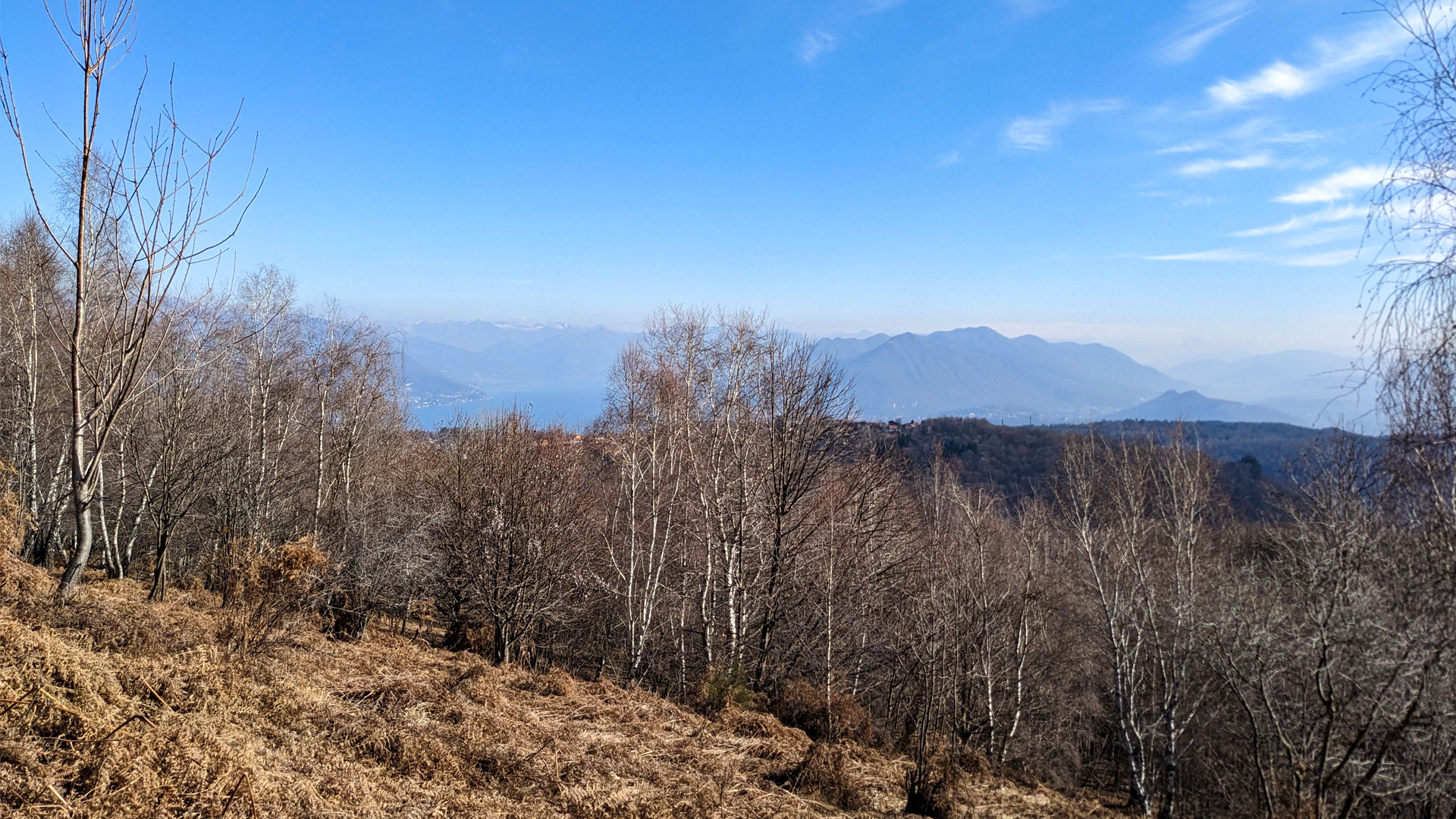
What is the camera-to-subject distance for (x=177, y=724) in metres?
4.66

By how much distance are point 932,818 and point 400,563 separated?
11.7 m

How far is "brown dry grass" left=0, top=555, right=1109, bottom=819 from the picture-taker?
152 inches

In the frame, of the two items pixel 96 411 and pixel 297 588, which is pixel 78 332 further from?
pixel 297 588

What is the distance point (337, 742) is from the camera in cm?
582

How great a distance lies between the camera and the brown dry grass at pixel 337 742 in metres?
3.87

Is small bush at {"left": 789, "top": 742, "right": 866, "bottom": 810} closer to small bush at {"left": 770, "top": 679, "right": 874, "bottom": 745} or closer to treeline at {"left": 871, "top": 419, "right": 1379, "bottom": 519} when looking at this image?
small bush at {"left": 770, "top": 679, "right": 874, "bottom": 745}

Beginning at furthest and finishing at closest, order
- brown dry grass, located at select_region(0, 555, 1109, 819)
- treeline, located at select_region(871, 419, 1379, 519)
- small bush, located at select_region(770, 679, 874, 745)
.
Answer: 1. treeline, located at select_region(871, 419, 1379, 519)
2. small bush, located at select_region(770, 679, 874, 745)
3. brown dry grass, located at select_region(0, 555, 1109, 819)

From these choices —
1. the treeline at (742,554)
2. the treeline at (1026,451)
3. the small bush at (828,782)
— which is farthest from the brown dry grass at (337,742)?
the treeline at (1026,451)

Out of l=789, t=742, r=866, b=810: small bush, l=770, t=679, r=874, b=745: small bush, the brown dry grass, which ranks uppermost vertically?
the brown dry grass

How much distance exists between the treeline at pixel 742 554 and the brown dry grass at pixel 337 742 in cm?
104

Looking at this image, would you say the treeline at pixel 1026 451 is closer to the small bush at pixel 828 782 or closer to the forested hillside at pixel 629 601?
the forested hillside at pixel 629 601

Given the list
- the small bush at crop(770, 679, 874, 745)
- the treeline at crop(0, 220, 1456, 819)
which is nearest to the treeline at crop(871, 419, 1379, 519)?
the treeline at crop(0, 220, 1456, 819)

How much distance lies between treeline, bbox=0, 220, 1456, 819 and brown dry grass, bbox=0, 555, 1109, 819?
40.8 inches

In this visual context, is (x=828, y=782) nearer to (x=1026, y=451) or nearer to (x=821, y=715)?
(x=821, y=715)
